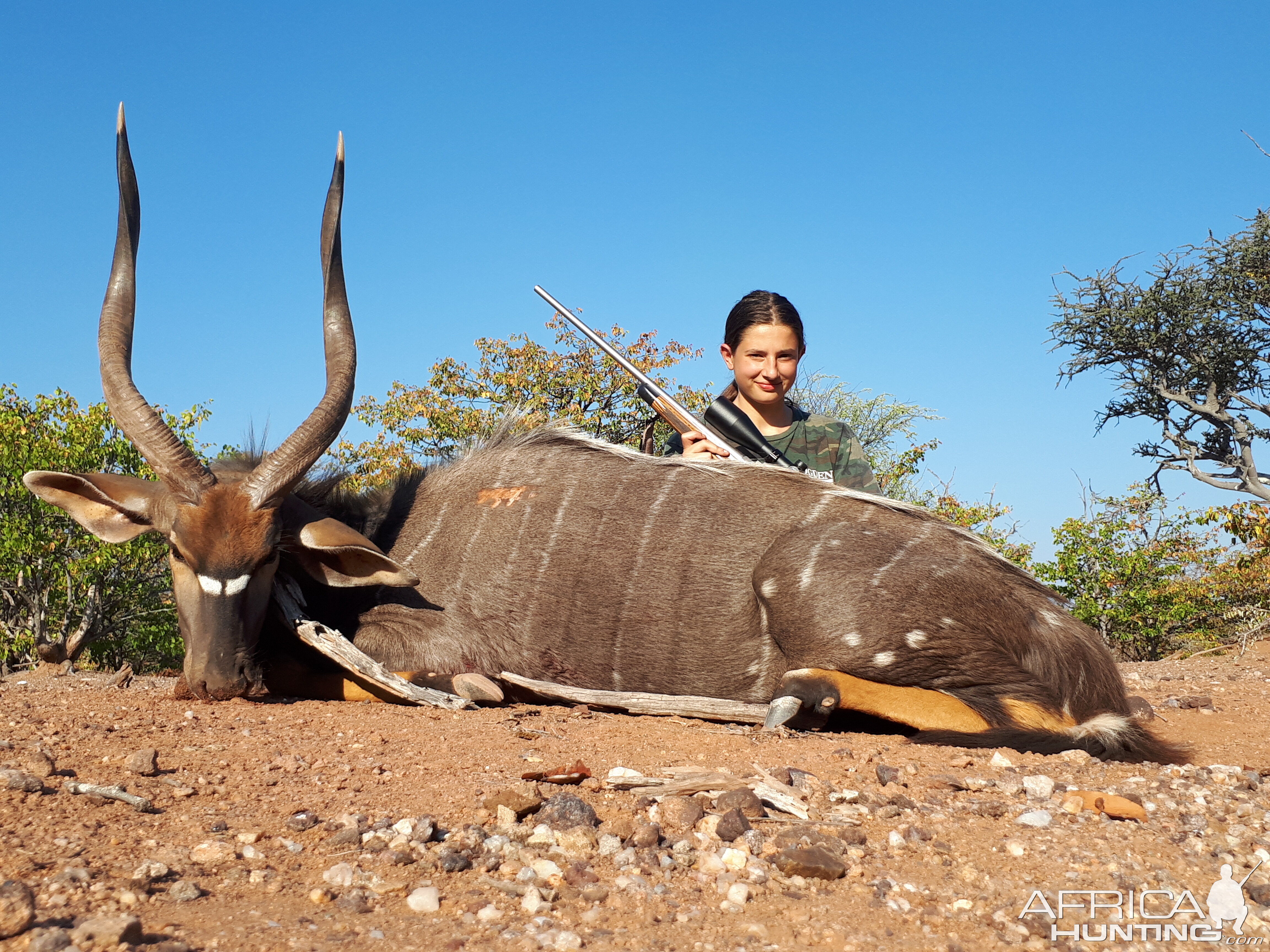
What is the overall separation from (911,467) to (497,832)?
30.7 ft

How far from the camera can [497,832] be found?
7.39 feet

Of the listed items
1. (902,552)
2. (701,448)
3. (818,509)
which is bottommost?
(902,552)

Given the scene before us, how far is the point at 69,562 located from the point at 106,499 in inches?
249

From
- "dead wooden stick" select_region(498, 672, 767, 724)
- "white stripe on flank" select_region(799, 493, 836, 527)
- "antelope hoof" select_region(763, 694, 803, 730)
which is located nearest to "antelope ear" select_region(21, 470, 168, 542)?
"dead wooden stick" select_region(498, 672, 767, 724)

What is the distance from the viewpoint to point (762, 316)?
566cm

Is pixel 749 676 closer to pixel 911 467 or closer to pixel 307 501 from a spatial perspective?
pixel 307 501

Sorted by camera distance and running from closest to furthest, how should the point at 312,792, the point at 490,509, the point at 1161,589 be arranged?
the point at 312,792 < the point at 490,509 < the point at 1161,589

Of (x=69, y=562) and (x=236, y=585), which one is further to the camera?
(x=69, y=562)

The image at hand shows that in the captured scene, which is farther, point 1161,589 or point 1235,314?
point 1235,314

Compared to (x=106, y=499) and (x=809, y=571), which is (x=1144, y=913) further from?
(x=106, y=499)

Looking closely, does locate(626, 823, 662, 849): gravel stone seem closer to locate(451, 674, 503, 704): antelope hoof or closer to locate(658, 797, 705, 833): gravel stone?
locate(658, 797, 705, 833): gravel stone

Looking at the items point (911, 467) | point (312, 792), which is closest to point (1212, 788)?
point (312, 792)

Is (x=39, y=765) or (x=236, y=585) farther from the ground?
(x=236, y=585)

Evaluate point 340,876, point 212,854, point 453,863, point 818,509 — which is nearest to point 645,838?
point 453,863
